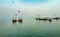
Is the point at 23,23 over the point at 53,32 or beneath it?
over

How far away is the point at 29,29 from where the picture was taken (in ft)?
6.46

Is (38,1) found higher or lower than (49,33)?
higher

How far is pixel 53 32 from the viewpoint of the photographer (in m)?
1.97

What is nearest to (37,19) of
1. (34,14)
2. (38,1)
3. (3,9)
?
(34,14)

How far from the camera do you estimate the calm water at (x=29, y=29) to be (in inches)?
77.3

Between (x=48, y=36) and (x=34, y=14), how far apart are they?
1.15 feet

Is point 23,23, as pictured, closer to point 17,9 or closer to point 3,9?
point 17,9

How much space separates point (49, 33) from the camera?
1.96 m

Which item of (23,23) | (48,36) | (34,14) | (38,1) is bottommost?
(48,36)

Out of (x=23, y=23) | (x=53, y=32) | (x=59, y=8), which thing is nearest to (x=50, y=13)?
(x=59, y=8)

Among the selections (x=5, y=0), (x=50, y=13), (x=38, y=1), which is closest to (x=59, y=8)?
(x=50, y=13)

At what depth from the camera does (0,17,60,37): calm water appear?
77.3 inches

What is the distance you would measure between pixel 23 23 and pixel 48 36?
379 millimetres

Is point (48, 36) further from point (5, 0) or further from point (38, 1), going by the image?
point (5, 0)
